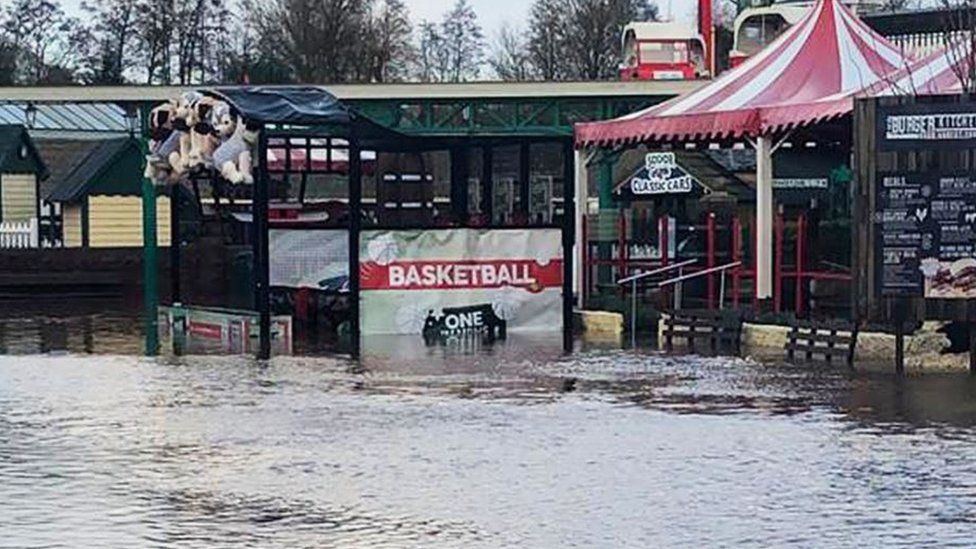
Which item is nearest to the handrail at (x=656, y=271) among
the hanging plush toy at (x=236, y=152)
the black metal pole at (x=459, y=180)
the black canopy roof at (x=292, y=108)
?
the black metal pole at (x=459, y=180)

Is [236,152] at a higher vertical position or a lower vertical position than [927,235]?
higher

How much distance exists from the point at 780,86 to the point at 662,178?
446cm

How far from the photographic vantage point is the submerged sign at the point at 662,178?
1250 inches

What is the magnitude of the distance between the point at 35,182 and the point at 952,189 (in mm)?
40740

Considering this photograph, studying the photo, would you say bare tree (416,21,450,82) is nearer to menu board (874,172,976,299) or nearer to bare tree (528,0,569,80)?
bare tree (528,0,569,80)

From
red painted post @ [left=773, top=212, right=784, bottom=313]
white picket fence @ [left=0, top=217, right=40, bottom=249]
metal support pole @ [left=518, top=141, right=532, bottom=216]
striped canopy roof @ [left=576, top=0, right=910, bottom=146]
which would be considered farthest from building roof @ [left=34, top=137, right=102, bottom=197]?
red painted post @ [left=773, top=212, right=784, bottom=313]

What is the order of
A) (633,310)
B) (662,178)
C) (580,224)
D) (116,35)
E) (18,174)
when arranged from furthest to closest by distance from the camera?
1. (116,35)
2. (18,174)
3. (662,178)
4. (580,224)
5. (633,310)

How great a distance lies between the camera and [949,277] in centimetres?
2020

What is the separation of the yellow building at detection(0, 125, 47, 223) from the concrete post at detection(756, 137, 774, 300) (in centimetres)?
3264

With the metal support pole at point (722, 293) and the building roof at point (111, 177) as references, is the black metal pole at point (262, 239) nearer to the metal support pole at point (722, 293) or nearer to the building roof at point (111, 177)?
the metal support pole at point (722, 293)

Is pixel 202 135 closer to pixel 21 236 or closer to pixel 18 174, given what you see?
pixel 21 236

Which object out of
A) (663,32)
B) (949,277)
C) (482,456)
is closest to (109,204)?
(663,32)

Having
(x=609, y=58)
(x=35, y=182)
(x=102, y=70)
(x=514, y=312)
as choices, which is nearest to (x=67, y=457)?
(x=514, y=312)

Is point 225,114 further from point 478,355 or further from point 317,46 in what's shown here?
point 317,46
